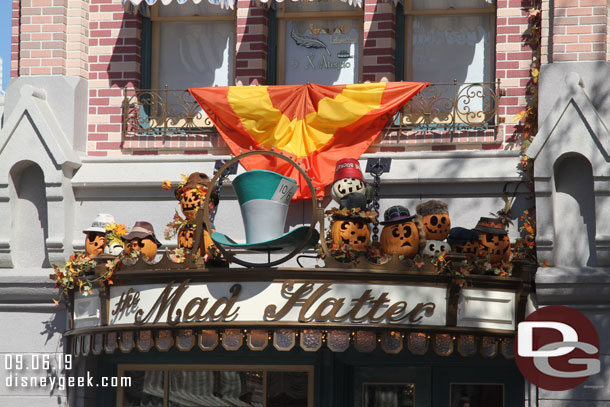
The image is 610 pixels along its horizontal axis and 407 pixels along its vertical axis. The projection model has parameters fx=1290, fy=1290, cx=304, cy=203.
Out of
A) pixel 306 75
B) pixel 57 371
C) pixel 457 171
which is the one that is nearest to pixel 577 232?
pixel 457 171

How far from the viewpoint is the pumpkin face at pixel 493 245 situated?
12.5m

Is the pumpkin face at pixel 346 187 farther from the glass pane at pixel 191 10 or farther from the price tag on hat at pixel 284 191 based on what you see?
the glass pane at pixel 191 10

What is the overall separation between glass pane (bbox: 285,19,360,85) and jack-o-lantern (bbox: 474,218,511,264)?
257 cm

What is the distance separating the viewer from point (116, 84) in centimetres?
1444

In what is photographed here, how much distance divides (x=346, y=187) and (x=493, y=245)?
5.11 ft

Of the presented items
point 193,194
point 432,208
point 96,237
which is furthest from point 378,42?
point 96,237

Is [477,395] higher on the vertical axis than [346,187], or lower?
lower

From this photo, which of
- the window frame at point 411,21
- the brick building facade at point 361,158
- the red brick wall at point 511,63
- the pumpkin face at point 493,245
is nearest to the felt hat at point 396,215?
the pumpkin face at point 493,245

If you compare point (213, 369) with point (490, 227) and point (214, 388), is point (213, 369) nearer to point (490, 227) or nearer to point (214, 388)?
point (214, 388)

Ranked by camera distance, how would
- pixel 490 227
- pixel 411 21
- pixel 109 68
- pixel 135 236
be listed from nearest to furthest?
1. pixel 490 227
2. pixel 135 236
3. pixel 411 21
4. pixel 109 68

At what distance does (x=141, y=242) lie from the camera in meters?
13.0

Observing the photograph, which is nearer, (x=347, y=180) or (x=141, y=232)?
(x=347, y=180)

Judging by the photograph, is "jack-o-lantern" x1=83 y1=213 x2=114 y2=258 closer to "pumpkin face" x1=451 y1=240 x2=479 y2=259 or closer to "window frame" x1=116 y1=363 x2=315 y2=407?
"window frame" x1=116 y1=363 x2=315 y2=407

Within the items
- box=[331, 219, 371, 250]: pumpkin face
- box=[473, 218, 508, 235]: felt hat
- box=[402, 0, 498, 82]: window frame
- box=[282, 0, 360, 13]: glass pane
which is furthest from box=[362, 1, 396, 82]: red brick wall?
box=[331, 219, 371, 250]: pumpkin face
